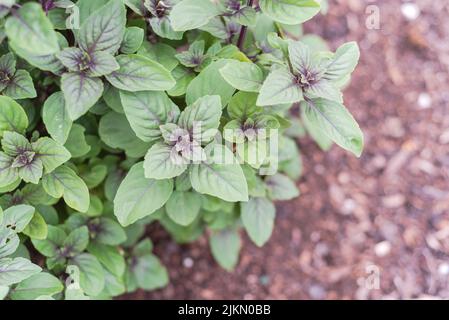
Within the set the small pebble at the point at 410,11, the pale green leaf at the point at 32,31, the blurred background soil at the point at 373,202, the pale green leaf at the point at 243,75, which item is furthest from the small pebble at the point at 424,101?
the pale green leaf at the point at 32,31

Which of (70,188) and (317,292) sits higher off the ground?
(70,188)

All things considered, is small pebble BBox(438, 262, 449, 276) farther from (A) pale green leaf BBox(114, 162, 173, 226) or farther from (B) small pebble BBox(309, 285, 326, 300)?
(A) pale green leaf BBox(114, 162, 173, 226)

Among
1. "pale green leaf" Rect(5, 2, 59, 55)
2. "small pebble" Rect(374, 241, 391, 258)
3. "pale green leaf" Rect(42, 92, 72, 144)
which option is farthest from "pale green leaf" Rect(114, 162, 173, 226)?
"small pebble" Rect(374, 241, 391, 258)

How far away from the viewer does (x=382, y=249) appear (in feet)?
10.5

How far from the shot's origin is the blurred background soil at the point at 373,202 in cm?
316

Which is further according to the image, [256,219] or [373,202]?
[373,202]

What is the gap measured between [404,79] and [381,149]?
0.47 metres

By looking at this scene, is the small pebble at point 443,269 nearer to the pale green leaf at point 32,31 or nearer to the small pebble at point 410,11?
the small pebble at point 410,11

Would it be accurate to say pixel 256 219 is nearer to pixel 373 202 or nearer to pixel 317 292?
pixel 317 292

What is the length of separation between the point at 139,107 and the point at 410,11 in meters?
2.32

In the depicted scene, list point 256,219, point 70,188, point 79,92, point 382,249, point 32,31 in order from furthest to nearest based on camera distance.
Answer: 1. point 382,249
2. point 256,219
3. point 70,188
4. point 79,92
5. point 32,31

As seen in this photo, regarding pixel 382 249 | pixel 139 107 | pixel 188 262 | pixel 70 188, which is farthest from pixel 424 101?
pixel 70 188

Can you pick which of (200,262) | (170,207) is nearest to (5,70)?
(170,207)
